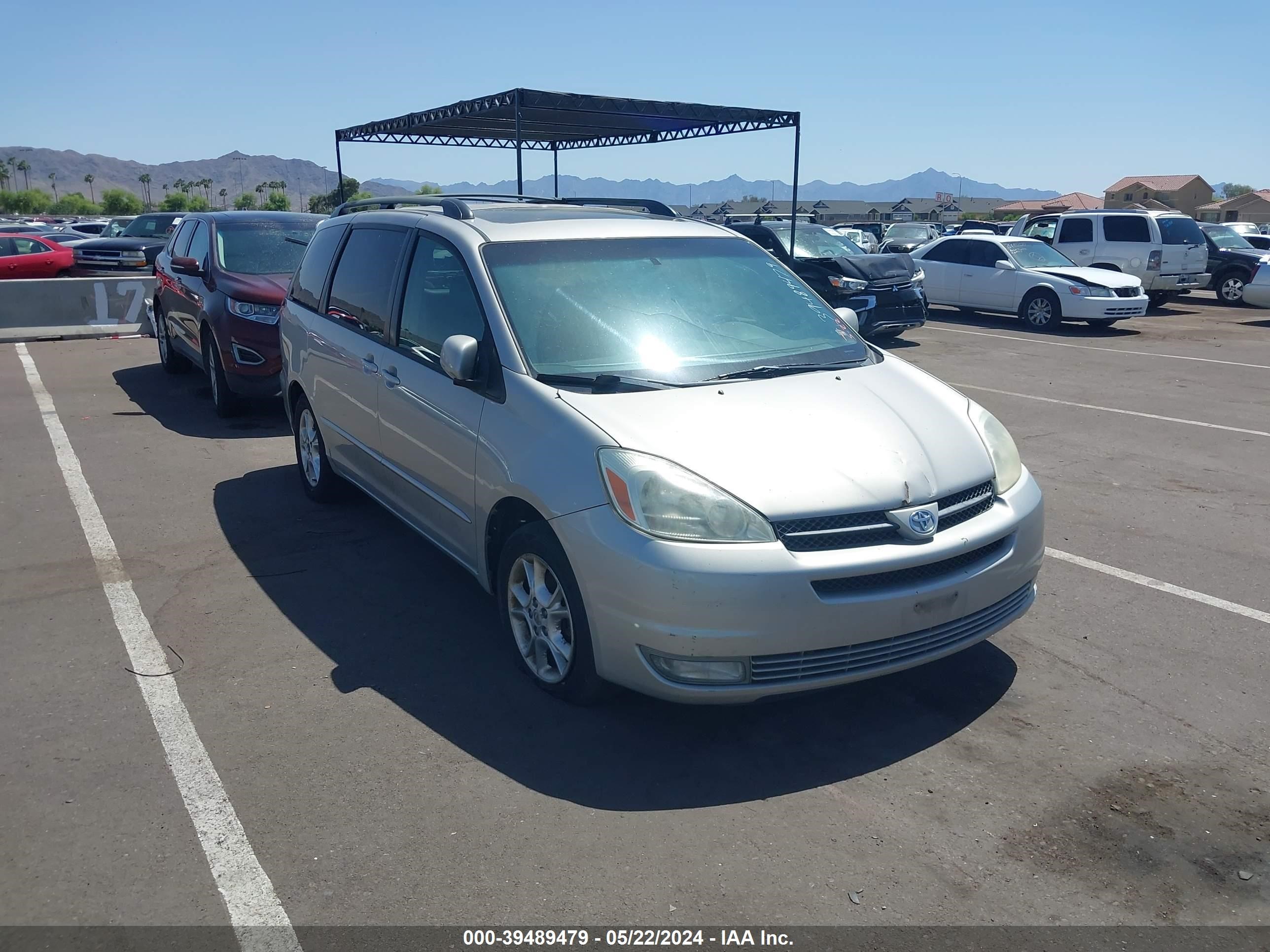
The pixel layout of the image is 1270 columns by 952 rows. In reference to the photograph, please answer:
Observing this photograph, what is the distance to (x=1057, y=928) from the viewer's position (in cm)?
284

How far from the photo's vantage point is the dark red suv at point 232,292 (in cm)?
904

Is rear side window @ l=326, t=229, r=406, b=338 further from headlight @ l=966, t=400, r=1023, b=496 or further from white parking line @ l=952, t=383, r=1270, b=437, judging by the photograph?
white parking line @ l=952, t=383, r=1270, b=437

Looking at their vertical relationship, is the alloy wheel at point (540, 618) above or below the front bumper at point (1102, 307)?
below

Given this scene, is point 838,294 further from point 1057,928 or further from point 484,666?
point 1057,928

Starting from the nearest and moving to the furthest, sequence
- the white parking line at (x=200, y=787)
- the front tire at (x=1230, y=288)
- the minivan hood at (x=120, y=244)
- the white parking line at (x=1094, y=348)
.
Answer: the white parking line at (x=200, y=787) → the white parking line at (x=1094, y=348) → the minivan hood at (x=120, y=244) → the front tire at (x=1230, y=288)

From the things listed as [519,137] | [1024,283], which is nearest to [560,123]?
[519,137]

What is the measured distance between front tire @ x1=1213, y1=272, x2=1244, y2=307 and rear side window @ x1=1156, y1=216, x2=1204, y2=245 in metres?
2.57

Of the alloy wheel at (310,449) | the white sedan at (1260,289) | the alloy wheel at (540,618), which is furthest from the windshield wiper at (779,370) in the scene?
the white sedan at (1260,289)

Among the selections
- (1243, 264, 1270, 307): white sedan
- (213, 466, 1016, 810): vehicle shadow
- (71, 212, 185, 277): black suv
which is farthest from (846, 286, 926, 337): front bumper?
(71, 212, 185, 277): black suv

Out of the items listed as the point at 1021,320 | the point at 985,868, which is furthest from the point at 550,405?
the point at 1021,320

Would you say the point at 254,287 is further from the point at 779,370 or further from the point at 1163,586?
the point at 1163,586

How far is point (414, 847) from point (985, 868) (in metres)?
1.75

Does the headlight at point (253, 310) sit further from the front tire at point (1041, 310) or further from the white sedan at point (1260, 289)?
the white sedan at point (1260, 289)

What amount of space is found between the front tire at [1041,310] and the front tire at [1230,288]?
25.8ft
